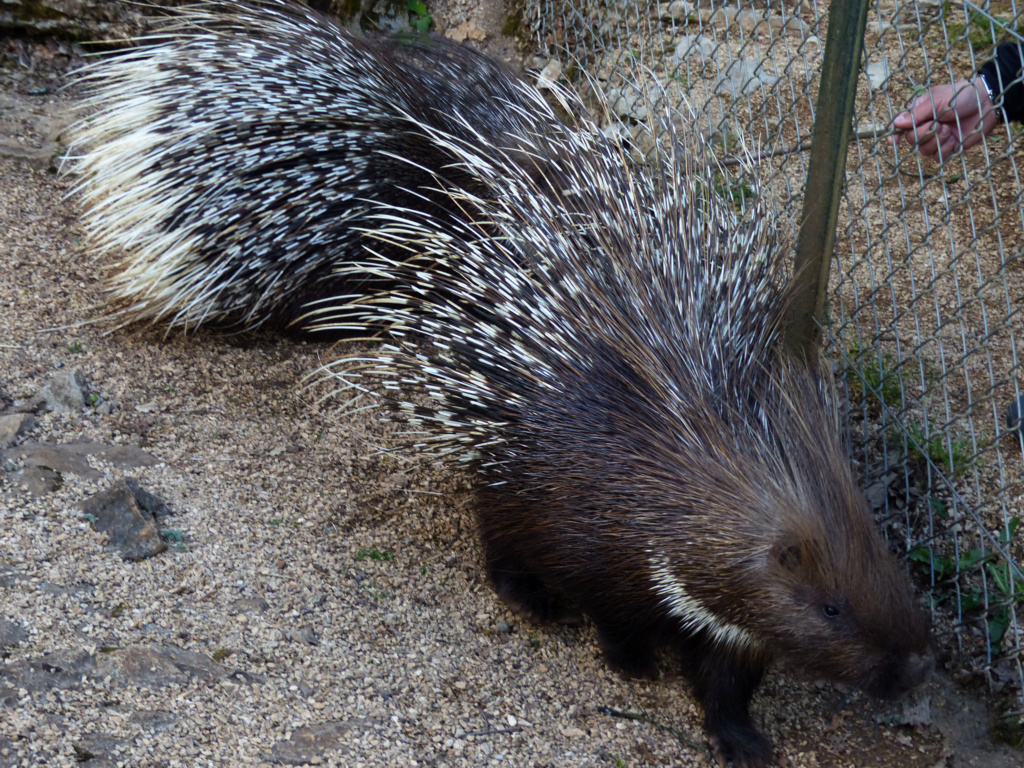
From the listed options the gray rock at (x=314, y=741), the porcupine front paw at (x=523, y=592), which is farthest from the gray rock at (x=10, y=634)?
the porcupine front paw at (x=523, y=592)

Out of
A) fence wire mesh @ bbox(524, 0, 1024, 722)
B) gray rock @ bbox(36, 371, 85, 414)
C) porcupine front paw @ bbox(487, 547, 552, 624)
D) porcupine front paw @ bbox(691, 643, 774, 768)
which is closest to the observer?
porcupine front paw @ bbox(691, 643, 774, 768)

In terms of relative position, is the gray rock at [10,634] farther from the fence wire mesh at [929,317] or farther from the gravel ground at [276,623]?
the fence wire mesh at [929,317]

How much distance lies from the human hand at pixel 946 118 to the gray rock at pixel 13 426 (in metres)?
2.36

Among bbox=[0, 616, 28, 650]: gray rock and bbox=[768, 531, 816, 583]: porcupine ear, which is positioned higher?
bbox=[768, 531, 816, 583]: porcupine ear

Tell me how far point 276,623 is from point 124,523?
45cm

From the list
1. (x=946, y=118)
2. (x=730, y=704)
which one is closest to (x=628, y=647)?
(x=730, y=704)

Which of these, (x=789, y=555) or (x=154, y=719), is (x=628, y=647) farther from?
(x=154, y=719)

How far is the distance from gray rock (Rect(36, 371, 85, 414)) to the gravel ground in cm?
3

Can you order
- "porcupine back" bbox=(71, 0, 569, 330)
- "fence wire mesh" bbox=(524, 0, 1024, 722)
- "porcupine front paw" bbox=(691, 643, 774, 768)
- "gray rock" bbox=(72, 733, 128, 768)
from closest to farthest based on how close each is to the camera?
"gray rock" bbox=(72, 733, 128, 768), "porcupine front paw" bbox=(691, 643, 774, 768), "fence wire mesh" bbox=(524, 0, 1024, 722), "porcupine back" bbox=(71, 0, 569, 330)

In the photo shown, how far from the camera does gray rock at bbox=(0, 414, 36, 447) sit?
2.47 m

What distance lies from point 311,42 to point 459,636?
203cm

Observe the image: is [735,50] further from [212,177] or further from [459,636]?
[459,636]

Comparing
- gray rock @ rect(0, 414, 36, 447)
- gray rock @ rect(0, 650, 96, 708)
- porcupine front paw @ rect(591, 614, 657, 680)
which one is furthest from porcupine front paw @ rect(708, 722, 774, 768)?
gray rock @ rect(0, 414, 36, 447)

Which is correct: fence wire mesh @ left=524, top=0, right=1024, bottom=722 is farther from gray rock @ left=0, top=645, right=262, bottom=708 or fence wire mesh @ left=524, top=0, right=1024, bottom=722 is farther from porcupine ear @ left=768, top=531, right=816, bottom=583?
gray rock @ left=0, top=645, right=262, bottom=708
